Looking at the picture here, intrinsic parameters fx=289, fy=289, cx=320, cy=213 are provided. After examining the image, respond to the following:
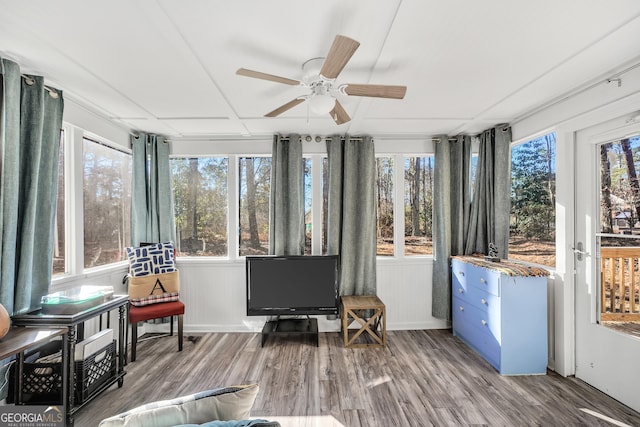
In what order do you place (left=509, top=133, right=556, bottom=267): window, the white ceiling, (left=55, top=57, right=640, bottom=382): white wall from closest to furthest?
the white ceiling → (left=55, top=57, right=640, bottom=382): white wall → (left=509, top=133, right=556, bottom=267): window

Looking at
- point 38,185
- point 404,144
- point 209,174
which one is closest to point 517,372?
point 404,144

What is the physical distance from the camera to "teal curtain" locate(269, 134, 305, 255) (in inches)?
137

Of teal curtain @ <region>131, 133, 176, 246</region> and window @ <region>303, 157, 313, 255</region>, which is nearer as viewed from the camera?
teal curtain @ <region>131, 133, 176, 246</region>

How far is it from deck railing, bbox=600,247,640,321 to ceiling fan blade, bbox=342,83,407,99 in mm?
2140

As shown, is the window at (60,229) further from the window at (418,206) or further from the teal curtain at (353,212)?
the window at (418,206)

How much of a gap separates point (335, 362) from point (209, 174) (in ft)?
8.80

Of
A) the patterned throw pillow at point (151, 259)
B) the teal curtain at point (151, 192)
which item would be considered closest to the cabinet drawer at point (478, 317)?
the patterned throw pillow at point (151, 259)

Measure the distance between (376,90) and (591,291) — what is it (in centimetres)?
245

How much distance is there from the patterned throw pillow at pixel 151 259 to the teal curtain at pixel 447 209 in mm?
3131

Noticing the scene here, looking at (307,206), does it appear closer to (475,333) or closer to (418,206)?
(418,206)

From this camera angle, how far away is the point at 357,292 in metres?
3.52

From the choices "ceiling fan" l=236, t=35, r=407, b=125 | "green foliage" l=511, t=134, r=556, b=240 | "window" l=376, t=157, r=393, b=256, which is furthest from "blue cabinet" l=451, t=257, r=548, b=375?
"ceiling fan" l=236, t=35, r=407, b=125

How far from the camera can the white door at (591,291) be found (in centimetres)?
220

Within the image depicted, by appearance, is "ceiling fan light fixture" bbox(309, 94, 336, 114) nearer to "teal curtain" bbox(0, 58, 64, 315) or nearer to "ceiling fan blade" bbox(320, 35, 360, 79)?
"ceiling fan blade" bbox(320, 35, 360, 79)
